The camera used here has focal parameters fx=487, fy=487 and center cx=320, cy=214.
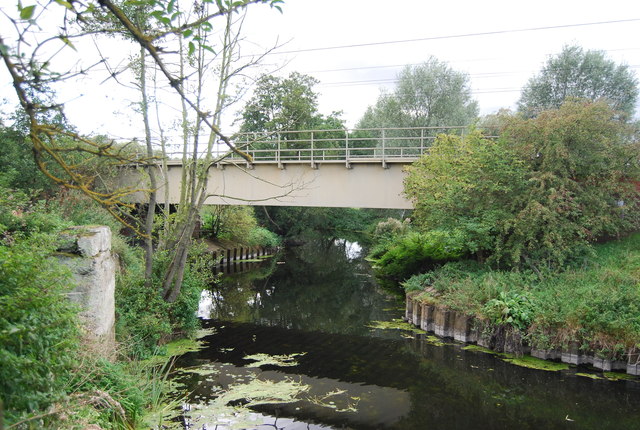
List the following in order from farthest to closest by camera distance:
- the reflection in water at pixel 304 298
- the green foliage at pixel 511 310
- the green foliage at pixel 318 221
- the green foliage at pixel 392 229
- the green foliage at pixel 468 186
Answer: the green foliage at pixel 318 221 < the green foliage at pixel 392 229 < the reflection in water at pixel 304 298 < the green foliage at pixel 468 186 < the green foliage at pixel 511 310

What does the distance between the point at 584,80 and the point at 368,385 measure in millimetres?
28403

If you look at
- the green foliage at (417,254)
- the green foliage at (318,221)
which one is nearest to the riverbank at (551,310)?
the green foliage at (417,254)

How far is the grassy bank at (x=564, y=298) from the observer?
11.0 metres

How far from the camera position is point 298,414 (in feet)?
28.9

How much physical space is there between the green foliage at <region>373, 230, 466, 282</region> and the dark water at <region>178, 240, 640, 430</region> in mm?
3422

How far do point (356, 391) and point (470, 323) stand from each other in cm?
475

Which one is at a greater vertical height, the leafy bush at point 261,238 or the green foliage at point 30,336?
the green foliage at point 30,336

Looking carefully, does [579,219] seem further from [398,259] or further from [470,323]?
[398,259]

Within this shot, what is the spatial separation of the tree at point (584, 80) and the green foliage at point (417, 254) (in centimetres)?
1465

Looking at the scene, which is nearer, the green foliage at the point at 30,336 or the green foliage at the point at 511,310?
the green foliage at the point at 30,336

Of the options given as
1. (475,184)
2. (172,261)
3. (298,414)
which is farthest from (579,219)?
(172,261)

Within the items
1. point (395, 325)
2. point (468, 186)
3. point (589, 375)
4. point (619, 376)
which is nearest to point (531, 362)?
point (589, 375)

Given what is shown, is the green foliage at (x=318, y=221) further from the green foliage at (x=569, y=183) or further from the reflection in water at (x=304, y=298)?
the green foliage at (x=569, y=183)

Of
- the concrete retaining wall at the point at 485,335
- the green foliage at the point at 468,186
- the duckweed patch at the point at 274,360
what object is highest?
the green foliage at the point at 468,186
